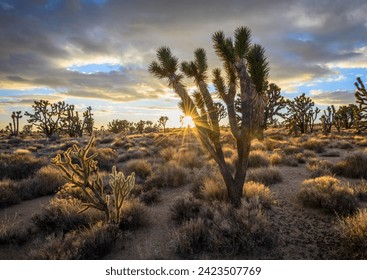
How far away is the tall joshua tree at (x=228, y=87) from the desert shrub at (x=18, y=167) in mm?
7490

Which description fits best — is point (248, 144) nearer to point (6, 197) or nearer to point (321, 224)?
point (321, 224)

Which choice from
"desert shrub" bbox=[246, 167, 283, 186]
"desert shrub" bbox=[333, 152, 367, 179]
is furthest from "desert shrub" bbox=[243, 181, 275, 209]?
"desert shrub" bbox=[333, 152, 367, 179]

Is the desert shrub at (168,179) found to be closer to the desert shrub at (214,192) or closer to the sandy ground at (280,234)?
the sandy ground at (280,234)

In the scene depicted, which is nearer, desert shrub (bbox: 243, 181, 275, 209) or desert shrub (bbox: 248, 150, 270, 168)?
desert shrub (bbox: 243, 181, 275, 209)

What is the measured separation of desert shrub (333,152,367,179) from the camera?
29.4ft

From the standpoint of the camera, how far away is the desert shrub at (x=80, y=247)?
418 cm

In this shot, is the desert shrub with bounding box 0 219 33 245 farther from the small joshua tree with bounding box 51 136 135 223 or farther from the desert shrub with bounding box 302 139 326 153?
the desert shrub with bounding box 302 139 326 153

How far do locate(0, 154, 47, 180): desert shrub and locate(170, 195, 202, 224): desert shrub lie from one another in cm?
720

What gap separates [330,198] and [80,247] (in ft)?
18.3

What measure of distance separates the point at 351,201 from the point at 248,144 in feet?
8.83

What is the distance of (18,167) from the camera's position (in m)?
10.6

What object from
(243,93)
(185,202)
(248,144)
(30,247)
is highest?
(243,93)
